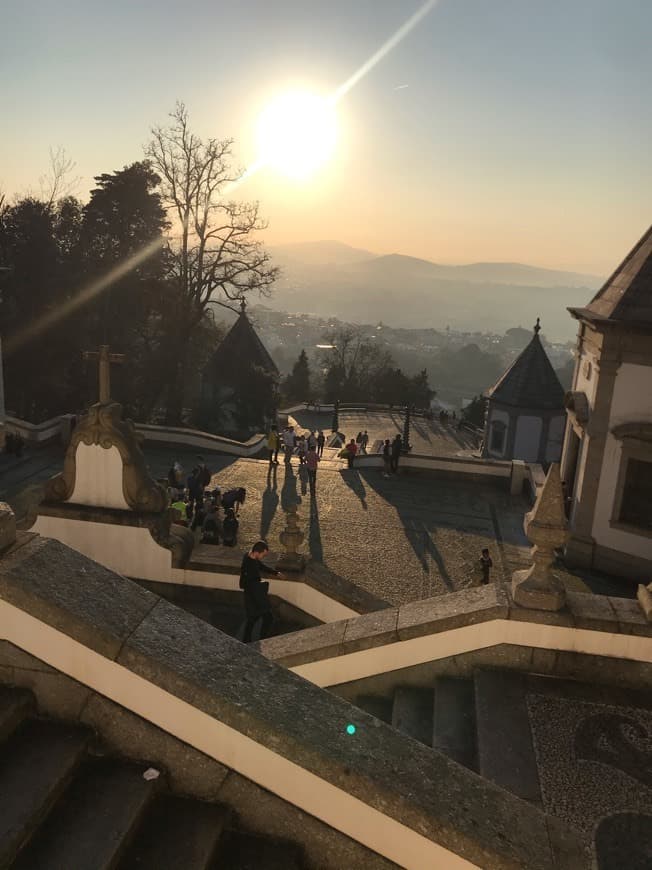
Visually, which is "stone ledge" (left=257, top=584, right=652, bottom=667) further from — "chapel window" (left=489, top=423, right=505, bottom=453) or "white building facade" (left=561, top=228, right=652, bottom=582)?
"chapel window" (left=489, top=423, right=505, bottom=453)

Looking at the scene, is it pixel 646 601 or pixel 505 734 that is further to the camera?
pixel 646 601

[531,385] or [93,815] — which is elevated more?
[93,815]

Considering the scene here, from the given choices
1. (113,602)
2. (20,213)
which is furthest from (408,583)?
(20,213)

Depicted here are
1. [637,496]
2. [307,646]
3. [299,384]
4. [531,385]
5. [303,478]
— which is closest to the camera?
[307,646]

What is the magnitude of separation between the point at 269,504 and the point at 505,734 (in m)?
11.3

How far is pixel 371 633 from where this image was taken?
245 inches

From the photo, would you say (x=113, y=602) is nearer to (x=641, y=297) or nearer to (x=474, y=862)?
(x=474, y=862)

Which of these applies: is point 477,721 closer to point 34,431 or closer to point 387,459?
point 387,459

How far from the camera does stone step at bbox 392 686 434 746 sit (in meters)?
5.55

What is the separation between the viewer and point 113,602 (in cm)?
331

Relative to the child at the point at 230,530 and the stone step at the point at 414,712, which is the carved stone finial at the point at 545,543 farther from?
the child at the point at 230,530

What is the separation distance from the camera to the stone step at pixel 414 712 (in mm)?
5547

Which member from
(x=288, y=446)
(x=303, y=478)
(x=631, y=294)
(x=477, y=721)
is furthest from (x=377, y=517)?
(x=477, y=721)

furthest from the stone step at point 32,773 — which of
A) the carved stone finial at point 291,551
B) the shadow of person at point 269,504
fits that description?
the shadow of person at point 269,504
